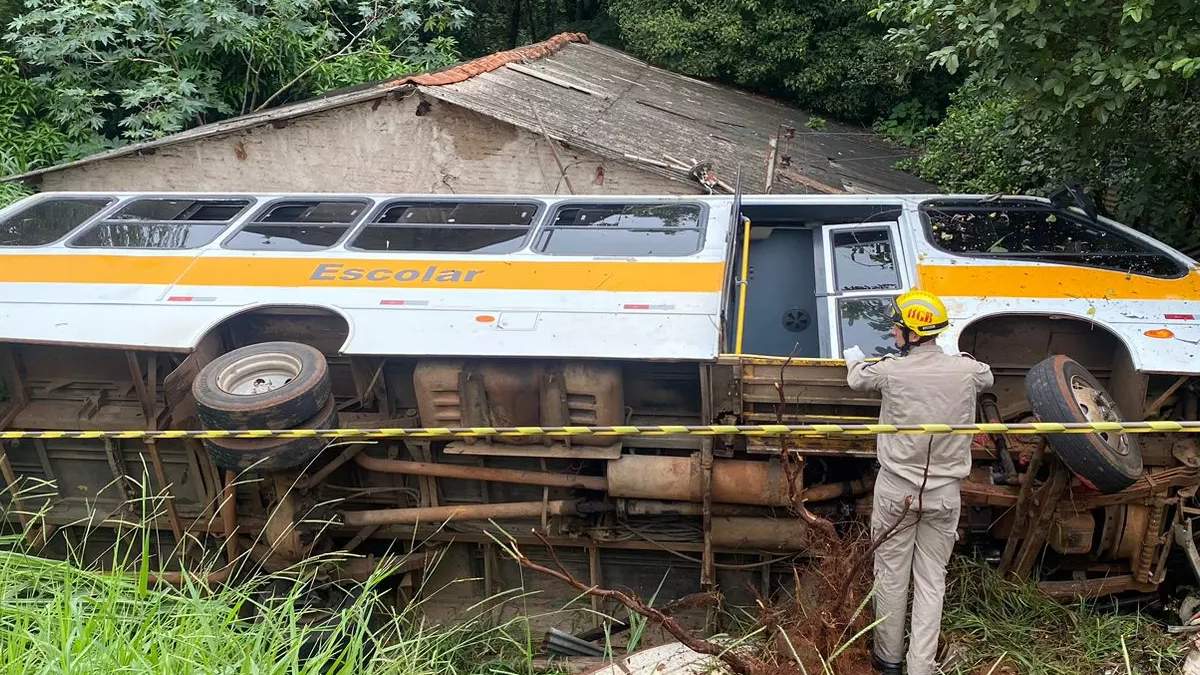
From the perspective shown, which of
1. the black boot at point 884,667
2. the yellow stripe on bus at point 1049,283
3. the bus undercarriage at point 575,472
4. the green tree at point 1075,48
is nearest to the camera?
the black boot at point 884,667

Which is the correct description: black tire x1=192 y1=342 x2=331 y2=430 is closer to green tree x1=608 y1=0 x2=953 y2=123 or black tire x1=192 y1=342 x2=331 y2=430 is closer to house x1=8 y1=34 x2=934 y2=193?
house x1=8 y1=34 x2=934 y2=193

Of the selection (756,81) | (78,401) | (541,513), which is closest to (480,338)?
(541,513)

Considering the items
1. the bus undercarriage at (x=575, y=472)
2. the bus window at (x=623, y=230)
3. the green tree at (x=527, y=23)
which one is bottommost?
the bus undercarriage at (x=575, y=472)

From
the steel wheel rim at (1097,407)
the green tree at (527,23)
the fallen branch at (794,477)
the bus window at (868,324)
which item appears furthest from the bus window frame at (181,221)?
the green tree at (527,23)

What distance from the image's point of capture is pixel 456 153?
9109 millimetres

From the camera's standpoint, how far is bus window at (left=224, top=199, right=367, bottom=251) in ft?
19.5

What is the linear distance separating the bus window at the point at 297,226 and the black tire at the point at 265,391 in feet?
3.40

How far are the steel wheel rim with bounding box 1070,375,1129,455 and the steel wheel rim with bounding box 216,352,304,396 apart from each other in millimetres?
3956

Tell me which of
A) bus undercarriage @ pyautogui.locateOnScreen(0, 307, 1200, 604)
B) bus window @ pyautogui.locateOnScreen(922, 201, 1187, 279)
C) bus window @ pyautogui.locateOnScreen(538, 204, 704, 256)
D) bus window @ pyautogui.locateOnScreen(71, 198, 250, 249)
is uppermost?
bus window @ pyautogui.locateOnScreen(71, 198, 250, 249)

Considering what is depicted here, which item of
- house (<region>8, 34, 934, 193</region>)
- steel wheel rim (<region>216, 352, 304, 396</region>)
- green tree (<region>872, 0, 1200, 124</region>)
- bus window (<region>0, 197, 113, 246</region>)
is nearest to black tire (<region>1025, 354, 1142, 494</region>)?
green tree (<region>872, 0, 1200, 124</region>)

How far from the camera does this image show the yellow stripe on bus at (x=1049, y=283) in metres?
4.88

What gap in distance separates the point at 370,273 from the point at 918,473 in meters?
3.35

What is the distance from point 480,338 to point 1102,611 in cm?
351

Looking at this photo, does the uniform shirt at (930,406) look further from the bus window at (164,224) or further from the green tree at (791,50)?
the green tree at (791,50)
